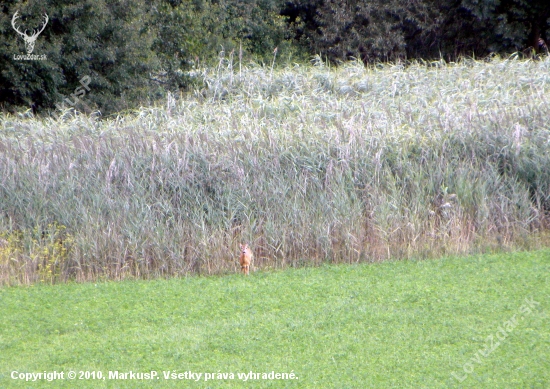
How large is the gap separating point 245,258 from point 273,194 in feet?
3.62

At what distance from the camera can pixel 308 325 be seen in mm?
5141

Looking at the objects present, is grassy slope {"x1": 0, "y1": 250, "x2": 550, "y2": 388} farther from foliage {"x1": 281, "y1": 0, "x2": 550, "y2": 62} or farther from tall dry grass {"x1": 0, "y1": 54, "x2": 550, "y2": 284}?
foliage {"x1": 281, "y1": 0, "x2": 550, "y2": 62}

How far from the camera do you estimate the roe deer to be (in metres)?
6.66

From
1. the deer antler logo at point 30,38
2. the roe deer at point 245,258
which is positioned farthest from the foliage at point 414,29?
the roe deer at point 245,258

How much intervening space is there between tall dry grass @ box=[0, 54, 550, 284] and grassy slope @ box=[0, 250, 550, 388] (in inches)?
16.5

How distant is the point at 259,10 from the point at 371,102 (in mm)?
12216

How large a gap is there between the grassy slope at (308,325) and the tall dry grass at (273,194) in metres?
0.42

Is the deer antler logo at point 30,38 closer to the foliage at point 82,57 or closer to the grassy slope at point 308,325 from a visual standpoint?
the foliage at point 82,57

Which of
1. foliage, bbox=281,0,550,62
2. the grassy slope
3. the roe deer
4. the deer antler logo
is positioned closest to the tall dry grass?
the roe deer

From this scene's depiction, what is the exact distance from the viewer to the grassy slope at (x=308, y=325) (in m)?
4.30

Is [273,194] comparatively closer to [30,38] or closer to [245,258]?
[245,258]

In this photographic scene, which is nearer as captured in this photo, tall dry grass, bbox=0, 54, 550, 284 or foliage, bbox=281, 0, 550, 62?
tall dry grass, bbox=0, 54, 550, 284

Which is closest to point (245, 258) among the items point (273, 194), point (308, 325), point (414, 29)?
point (273, 194)

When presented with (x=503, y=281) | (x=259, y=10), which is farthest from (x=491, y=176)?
(x=259, y=10)
